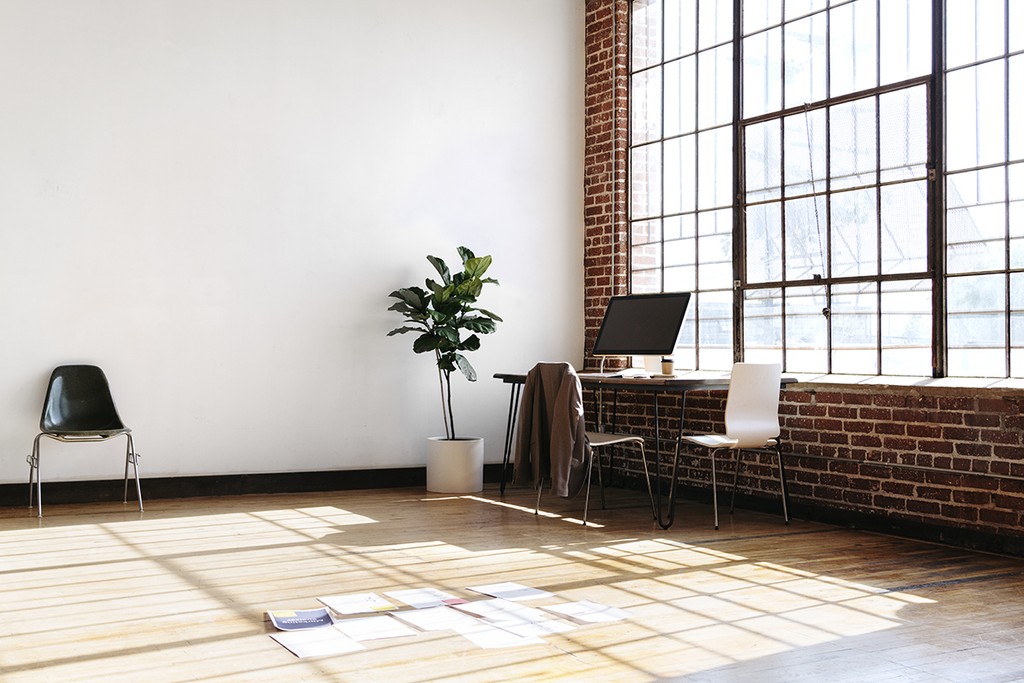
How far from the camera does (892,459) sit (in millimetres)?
5281

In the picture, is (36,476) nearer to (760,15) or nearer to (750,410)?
(750,410)

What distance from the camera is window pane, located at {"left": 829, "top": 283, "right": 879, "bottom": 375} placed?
5.56 metres

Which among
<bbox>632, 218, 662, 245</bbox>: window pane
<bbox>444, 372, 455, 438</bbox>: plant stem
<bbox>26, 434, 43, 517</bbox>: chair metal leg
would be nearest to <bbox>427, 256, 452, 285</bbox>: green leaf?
Result: <bbox>444, 372, 455, 438</bbox>: plant stem

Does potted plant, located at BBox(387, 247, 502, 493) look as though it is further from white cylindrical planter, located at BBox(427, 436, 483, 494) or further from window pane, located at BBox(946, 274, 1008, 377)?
window pane, located at BBox(946, 274, 1008, 377)

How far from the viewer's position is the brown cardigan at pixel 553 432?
5477 mm

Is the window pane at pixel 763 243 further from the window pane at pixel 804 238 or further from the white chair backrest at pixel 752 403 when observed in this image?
the white chair backrest at pixel 752 403

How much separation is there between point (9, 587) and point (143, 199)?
292 cm

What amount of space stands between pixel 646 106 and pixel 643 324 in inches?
71.7

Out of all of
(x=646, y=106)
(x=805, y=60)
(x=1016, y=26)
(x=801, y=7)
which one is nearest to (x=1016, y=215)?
(x=1016, y=26)

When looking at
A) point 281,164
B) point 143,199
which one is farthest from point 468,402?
point 143,199

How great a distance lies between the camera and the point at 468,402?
289 inches

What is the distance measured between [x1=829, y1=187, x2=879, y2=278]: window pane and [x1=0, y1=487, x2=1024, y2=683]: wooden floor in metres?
1.42

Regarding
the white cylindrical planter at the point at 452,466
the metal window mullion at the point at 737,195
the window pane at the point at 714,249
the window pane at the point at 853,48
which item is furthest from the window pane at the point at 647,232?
the white cylindrical planter at the point at 452,466

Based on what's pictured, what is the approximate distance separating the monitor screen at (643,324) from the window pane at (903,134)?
53.6 inches
